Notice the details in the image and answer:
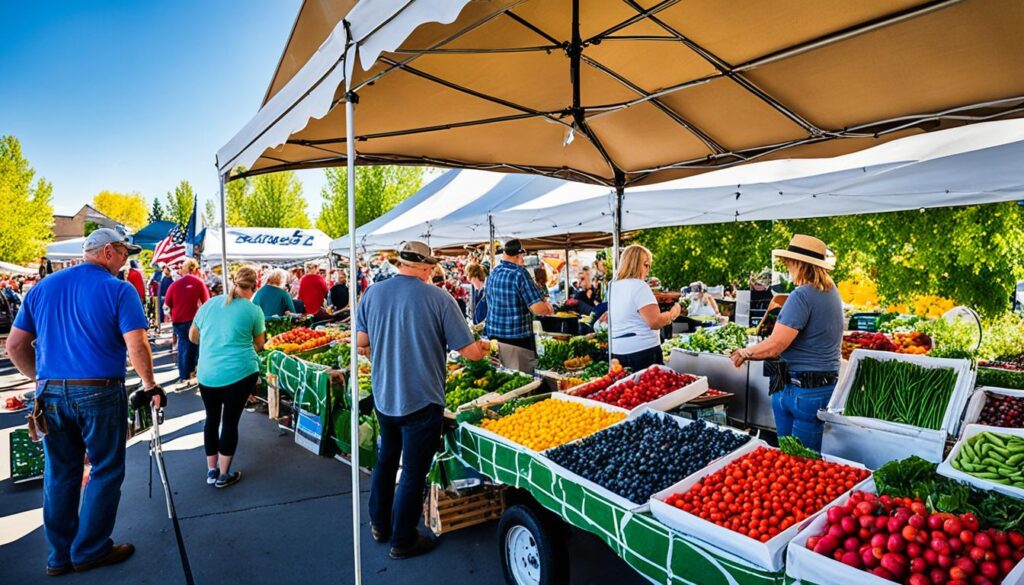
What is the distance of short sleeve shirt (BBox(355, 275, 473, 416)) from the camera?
332cm

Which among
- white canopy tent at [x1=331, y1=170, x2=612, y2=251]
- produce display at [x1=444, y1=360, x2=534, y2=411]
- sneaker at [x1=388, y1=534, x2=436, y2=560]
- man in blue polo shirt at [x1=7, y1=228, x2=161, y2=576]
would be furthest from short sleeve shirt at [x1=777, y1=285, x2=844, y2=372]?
man in blue polo shirt at [x1=7, y1=228, x2=161, y2=576]

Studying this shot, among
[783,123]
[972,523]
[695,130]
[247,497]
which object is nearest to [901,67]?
[783,123]

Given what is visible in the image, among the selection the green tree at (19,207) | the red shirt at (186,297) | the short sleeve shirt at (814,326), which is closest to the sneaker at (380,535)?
the short sleeve shirt at (814,326)

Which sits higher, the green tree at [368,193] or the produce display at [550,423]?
the green tree at [368,193]

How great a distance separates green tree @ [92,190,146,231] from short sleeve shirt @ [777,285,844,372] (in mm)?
71648

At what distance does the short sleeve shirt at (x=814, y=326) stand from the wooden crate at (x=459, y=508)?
2038mm

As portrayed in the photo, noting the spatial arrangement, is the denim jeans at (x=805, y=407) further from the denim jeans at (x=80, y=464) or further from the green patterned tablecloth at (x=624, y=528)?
the denim jeans at (x=80, y=464)

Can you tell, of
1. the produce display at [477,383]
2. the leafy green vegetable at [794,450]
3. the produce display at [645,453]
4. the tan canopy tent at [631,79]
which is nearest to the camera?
the produce display at [645,453]

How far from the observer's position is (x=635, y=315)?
14.5ft

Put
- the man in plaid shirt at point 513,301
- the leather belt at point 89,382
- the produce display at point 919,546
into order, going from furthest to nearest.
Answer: the man in plaid shirt at point 513,301 < the leather belt at point 89,382 < the produce display at point 919,546

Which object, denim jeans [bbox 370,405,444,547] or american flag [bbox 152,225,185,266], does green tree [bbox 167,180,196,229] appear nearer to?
american flag [bbox 152,225,185,266]

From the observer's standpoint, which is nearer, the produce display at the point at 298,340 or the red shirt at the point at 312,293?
the produce display at the point at 298,340

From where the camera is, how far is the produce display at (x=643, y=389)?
363 centimetres

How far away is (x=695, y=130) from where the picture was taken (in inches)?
173
